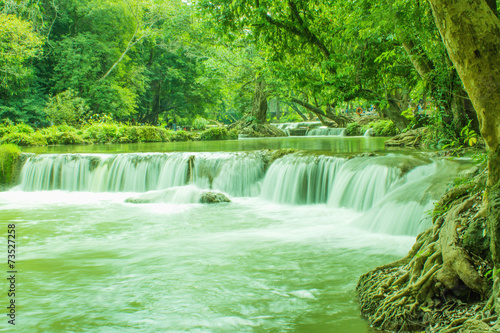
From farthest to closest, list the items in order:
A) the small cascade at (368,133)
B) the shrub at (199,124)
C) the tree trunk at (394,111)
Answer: the shrub at (199,124), the small cascade at (368,133), the tree trunk at (394,111)

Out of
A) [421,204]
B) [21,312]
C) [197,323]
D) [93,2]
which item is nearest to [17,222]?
[21,312]

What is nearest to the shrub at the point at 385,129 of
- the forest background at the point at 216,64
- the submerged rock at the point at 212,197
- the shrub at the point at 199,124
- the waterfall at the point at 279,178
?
the forest background at the point at 216,64

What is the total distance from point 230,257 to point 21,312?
112 inches

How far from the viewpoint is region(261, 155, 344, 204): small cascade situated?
35.8 feet

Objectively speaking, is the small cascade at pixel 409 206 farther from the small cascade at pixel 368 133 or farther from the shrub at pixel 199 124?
the shrub at pixel 199 124

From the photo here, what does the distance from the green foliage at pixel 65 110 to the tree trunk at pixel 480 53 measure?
27926mm

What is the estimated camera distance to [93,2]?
32.5 m

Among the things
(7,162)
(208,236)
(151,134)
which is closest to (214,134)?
(151,134)

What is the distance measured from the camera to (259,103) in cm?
3225

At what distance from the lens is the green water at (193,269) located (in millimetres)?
4160

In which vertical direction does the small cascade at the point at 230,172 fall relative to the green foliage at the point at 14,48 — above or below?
below

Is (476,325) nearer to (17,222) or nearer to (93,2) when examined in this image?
(17,222)

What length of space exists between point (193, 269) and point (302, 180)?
5961mm

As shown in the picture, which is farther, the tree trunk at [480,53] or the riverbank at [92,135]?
the riverbank at [92,135]
